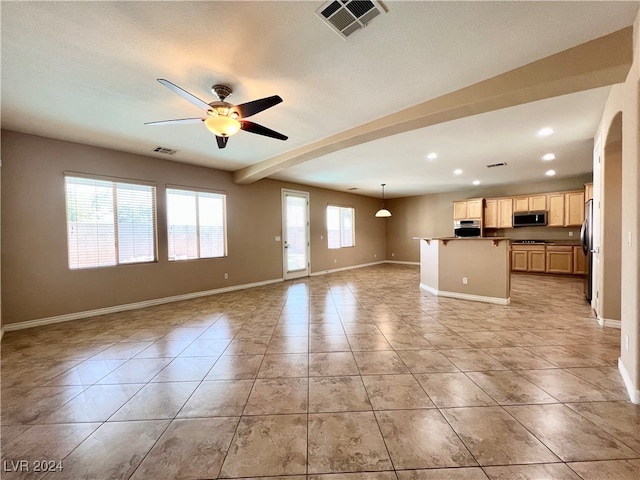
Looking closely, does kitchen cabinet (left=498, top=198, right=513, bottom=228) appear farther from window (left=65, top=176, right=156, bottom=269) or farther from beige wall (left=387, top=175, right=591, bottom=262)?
window (left=65, top=176, right=156, bottom=269)

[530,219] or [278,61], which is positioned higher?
[278,61]

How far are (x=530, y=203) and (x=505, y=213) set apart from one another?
2.17 ft

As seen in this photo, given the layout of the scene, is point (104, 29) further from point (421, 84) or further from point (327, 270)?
point (327, 270)

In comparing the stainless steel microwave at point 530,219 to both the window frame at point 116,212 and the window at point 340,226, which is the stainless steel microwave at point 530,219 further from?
the window frame at point 116,212

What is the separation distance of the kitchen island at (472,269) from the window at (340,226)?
3707mm

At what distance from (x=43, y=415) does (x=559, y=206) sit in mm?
10299

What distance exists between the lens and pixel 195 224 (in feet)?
17.9

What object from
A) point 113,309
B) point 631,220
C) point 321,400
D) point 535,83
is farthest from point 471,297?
point 113,309

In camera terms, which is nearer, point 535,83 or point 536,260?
point 535,83

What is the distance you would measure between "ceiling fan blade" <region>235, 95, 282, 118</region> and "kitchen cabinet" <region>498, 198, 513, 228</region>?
8403mm

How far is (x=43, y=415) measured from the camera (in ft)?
6.20

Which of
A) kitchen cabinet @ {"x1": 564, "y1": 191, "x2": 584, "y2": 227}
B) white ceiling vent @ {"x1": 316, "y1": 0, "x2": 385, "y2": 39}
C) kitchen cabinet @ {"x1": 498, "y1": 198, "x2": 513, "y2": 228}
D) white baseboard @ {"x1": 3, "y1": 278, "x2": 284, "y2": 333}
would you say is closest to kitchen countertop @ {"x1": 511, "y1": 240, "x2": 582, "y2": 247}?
kitchen cabinet @ {"x1": 564, "y1": 191, "x2": 584, "y2": 227}

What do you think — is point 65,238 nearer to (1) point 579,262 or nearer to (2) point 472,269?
(2) point 472,269

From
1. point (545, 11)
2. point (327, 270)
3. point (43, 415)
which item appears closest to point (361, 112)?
point (545, 11)
